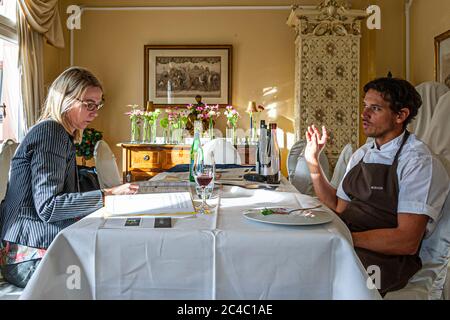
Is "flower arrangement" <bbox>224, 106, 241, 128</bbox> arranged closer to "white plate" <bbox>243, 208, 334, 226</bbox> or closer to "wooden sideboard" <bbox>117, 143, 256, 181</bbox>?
"wooden sideboard" <bbox>117, 143, 256, 181</bbox>

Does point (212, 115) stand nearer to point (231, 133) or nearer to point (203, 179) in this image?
point (231, 133)

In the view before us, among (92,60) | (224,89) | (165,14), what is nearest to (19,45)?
(92,60)

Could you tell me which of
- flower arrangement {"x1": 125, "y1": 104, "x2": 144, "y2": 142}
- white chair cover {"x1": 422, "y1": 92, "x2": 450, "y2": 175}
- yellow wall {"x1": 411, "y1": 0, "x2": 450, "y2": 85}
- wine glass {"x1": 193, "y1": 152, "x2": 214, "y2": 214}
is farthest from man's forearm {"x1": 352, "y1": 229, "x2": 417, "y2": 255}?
flower arrangement {"x1": 125, "y1": 104, "x2": 144, "y2": 142}

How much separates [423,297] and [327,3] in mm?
4049

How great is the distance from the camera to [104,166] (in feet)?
10.5

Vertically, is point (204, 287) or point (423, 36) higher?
point (423, 36)

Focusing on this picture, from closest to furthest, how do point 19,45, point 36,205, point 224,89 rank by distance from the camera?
point 36,205 < point 19,45 < point 224,89

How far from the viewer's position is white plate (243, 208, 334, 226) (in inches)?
46.4

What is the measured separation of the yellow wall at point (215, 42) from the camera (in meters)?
5.43

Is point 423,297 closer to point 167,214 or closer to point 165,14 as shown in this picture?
point 167,214

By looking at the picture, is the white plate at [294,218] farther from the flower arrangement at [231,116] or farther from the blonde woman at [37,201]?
the flower arrangement at [231,116]

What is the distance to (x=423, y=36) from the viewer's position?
4914mm

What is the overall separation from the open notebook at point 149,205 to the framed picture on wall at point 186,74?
4181 millimetres

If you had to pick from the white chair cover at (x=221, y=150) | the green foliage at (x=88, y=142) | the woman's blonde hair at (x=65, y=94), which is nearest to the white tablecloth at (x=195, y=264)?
the woman's blonde hair at (x=65, y=94)
